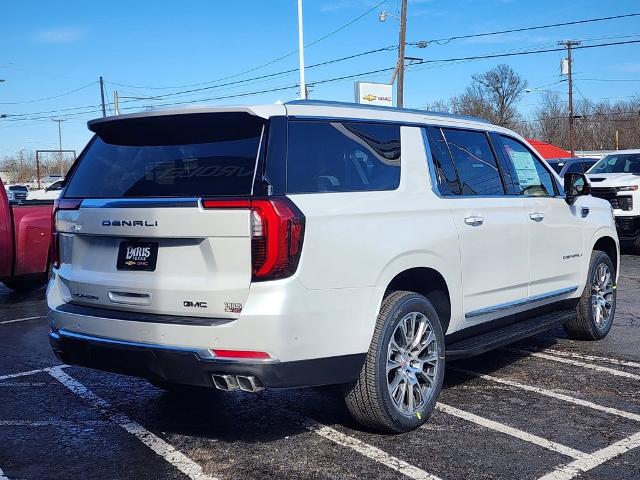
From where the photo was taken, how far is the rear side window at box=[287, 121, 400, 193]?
3766 millimetres

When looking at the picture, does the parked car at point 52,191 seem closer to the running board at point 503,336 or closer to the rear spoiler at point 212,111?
the rear spoiler at point 212,111

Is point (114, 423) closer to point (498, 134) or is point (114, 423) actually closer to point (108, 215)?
point (108, 215)

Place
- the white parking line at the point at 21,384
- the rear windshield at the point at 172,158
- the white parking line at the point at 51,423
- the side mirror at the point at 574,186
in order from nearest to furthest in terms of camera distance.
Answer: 1. the rear windshield at the point at 172,158
2. the white parking line at the point at 51,423
3. the white parking line at the point at 21,384
4. the side mirror at the point at 574,186

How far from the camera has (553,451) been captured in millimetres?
3955

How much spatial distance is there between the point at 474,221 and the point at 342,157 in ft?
3.89

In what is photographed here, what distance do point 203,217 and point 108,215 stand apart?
26.3 inches

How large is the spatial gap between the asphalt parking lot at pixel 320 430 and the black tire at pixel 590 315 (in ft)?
1.64

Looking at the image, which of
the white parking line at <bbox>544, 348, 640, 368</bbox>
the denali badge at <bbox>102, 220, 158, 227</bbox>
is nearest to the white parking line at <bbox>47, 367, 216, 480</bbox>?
the denali badge at <bbox>102, 220, 158, 227</bbox>

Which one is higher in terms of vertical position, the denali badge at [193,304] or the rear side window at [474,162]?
the rear side window at [474,162]

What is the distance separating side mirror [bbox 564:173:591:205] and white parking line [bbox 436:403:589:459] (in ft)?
7.67

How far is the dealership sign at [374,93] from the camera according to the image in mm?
31094

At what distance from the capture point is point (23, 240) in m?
9.50

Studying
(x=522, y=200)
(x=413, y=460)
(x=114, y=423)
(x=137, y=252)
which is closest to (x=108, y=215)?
(x=137, y=252)

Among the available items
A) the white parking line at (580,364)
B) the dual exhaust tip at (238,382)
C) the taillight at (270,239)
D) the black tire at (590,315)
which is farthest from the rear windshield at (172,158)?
the black tire at (590,315)
